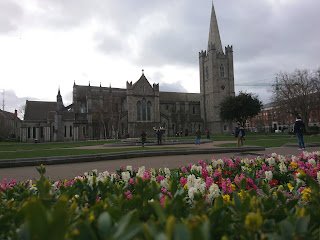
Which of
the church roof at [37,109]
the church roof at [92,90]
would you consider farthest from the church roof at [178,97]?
the church roof at [37,109]

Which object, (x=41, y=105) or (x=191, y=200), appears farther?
(x=41, y=105)

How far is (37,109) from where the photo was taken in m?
56.6

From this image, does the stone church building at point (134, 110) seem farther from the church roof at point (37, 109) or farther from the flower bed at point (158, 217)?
the flower bed at point (158, 217)

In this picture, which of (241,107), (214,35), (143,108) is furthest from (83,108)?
(214,35)

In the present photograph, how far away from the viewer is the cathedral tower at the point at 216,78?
201 ft

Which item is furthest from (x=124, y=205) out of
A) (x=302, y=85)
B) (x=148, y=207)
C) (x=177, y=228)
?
(x=302, y=85)

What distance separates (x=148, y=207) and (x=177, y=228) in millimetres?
973

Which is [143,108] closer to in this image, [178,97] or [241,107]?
[178,97]

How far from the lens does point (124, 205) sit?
1875 mm

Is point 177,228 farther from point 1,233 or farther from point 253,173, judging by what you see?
point 253,173

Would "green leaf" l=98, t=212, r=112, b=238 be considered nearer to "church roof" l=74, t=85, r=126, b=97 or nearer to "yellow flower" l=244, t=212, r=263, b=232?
"yellow flower" l=244, t=212, r=263, b=232

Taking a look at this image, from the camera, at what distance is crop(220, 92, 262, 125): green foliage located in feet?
168

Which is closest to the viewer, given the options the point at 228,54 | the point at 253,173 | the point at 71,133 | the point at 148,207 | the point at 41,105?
the point at 148,207

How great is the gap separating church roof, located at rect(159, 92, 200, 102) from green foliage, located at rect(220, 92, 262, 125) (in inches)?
642
